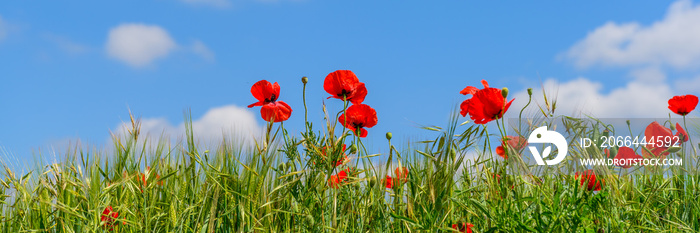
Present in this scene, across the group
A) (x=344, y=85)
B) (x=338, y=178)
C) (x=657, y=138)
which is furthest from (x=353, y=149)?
(x=657, y=138)

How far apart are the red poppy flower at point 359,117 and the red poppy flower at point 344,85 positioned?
0.05m

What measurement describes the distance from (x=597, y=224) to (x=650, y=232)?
33cm

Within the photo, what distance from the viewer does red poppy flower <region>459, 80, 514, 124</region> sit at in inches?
77.2

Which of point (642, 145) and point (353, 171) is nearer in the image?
point (353, 171)

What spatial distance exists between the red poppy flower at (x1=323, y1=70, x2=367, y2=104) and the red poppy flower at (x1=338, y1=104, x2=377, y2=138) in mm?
48

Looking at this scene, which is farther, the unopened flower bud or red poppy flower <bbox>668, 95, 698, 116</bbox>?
red poppy flower <bbox>668, 95, 698, 116</bbox>

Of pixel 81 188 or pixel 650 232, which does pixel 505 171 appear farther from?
pixel 81 188

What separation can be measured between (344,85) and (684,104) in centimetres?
174

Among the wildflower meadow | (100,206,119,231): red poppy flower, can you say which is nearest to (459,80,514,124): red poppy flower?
the wildflower meadow

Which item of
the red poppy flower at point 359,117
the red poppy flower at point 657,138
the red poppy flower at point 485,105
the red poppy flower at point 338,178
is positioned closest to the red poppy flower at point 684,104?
the red poppy flower at point 657,138

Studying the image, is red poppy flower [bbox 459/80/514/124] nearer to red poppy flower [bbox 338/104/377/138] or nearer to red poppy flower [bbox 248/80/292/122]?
red poppy flower [bbox 338/104/377/138]

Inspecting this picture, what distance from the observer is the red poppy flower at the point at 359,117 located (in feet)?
7.23

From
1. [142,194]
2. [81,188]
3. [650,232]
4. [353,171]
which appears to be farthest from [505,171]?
[81,188]

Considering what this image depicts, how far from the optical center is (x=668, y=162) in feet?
9.21
